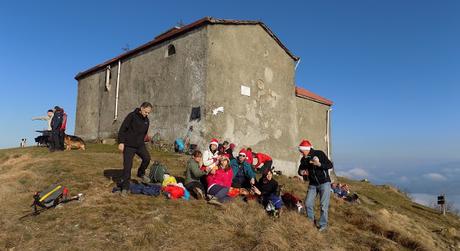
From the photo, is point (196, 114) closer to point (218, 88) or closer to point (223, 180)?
point (218, 88)

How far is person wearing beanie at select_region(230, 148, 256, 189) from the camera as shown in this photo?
10320mm

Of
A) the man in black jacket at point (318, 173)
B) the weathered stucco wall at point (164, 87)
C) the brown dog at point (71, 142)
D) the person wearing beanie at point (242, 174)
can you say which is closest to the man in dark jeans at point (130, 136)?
the person wearing beanie at point (242, 174)

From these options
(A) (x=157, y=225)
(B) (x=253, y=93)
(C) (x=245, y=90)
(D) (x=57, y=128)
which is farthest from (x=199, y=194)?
(B) (x=253, y=93)

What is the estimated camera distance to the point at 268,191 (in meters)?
9.43

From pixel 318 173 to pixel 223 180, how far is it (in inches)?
105

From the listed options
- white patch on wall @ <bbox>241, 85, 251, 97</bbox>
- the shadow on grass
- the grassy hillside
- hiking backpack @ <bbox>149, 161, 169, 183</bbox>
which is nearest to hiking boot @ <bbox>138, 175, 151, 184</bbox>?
hiking backpack @ <bbox>149, 161, 169, 183</bbox>

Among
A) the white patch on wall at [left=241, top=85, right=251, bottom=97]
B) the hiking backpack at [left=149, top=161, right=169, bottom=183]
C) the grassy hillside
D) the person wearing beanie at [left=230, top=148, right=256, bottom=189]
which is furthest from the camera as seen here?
the white patch on wall at [left=241, top=85, right=251, bottom=97]

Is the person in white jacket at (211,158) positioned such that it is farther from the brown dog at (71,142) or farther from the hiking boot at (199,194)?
the brown dog at (71,142)

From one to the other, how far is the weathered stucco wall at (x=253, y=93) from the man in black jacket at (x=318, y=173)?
9.53 m

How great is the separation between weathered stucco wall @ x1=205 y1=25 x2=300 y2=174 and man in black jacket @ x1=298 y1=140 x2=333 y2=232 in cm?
953

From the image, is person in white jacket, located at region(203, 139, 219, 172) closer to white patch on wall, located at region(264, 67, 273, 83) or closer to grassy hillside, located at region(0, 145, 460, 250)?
grassy hillside, located at region(0, 145, 460, 250)

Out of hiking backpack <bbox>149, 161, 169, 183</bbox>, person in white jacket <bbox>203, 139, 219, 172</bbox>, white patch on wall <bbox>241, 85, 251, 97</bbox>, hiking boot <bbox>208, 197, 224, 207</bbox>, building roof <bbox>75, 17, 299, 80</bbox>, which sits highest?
building roof <bbox>75, 17, 299, 80</bbox>

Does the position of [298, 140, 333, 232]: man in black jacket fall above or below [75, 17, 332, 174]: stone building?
below

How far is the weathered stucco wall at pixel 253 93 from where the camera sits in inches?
706
